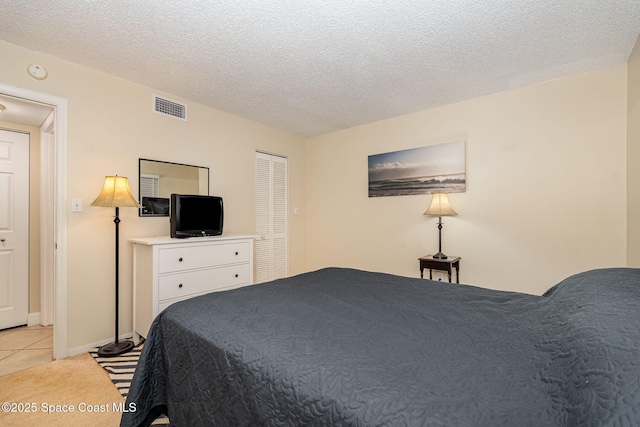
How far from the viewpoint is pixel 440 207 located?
3199 mm

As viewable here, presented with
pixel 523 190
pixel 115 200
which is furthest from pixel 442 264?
pixel 115 200

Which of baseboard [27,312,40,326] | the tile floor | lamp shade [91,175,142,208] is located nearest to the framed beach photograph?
lamp shade [91,175,142,208]

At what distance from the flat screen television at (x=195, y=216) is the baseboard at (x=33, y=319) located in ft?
6.34

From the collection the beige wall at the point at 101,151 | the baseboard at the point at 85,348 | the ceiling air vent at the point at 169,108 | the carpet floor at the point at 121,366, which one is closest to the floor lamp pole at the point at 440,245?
the beige wall at the point at 101,151

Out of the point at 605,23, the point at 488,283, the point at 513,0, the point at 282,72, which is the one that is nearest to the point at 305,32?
the point at 282,72

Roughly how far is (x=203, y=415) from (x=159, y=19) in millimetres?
2252

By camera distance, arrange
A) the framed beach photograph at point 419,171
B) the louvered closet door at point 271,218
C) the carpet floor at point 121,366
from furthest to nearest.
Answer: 1. the louvered closet door at point 271,218
2. the framed beach photograph at point 419,171
3. the carpet floor at point 121,366

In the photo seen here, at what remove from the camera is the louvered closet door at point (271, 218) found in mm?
4031

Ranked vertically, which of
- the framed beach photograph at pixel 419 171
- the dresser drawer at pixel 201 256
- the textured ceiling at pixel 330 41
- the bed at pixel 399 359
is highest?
the textured ceiling at pixel 330 41

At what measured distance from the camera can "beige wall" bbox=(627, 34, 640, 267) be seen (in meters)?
2.20

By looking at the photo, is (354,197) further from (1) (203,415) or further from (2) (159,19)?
(1) (203,415)

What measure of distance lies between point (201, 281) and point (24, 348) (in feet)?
5.17

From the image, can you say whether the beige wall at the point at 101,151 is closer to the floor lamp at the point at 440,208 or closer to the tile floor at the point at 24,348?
the tile floor at the point at 24,348

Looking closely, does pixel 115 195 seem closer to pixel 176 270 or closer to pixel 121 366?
pixel 176 270
